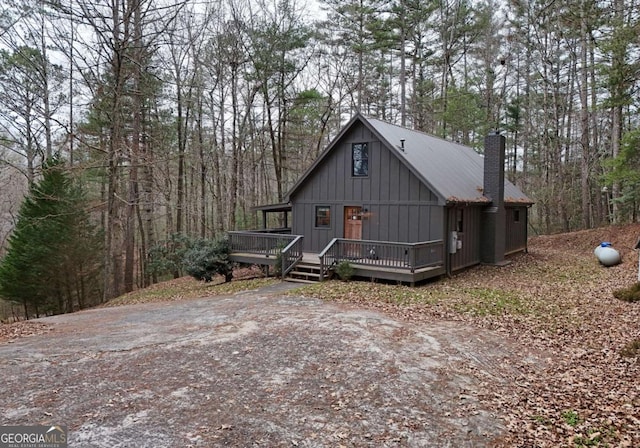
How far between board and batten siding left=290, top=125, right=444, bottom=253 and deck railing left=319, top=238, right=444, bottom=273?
0.80m

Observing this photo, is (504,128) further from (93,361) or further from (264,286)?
(93,361)

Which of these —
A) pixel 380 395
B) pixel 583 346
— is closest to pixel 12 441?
pixel 380 395

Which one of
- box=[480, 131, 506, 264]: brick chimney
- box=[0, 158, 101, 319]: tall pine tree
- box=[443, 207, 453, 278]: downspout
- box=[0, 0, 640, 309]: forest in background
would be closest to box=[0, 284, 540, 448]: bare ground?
box=[443, 207, 453, 278]: downspout

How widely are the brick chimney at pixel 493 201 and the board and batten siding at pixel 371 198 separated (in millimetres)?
3810

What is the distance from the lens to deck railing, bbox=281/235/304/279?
1394 centimetres

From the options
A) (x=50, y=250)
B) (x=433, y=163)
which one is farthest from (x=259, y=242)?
(x=50, y=250)

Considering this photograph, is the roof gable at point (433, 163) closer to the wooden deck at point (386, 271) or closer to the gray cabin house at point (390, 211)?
the gray cabin house at point (390, 211)

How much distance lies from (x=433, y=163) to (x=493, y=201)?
118 inches

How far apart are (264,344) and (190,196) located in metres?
20.9

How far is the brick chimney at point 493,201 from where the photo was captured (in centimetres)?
1544

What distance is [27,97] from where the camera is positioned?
56.0ft

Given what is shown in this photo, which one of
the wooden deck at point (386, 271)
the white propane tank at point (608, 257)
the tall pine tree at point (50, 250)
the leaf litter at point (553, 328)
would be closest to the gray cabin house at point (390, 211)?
the wooden deck at point (386, 271)

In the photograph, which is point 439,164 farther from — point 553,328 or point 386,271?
point 553,328

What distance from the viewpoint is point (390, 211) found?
1406 cm
